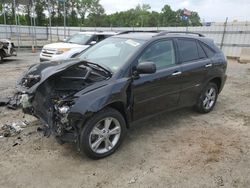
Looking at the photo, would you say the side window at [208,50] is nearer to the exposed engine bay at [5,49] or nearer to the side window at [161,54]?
the side window at [161,54]

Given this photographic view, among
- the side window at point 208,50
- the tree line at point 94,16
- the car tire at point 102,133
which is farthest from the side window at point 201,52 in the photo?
the tree line at point 94,16

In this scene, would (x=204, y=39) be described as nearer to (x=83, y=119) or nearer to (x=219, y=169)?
(x=219, y=169)

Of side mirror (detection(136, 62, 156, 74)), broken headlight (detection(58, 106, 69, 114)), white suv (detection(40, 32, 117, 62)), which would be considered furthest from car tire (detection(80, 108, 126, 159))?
white suv (detection(40, 32, 117, 62))

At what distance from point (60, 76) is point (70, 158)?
45.3 inches

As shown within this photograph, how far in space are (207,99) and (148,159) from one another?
246cm

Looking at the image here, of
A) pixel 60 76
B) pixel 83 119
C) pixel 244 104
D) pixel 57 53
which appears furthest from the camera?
pixel 57 53

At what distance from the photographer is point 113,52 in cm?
421

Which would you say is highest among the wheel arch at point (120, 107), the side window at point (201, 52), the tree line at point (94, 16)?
the tree line at point (94, 16)

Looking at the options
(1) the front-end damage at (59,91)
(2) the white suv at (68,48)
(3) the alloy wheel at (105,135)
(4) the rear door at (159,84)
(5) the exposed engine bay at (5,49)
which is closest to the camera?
(1) the front-end damage at (59,91)

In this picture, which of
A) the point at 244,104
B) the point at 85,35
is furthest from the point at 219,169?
the point at 85,35

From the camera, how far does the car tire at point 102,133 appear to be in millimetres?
3221

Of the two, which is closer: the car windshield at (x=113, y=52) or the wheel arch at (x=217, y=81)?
the car windshield at (x=113, y=52)

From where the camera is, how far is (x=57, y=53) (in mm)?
10016

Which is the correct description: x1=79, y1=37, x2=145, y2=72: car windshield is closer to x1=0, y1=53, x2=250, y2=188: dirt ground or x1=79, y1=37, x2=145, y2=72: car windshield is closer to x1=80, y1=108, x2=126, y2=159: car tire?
x1=80, y1=108, x2=126, y2=159: car tire
